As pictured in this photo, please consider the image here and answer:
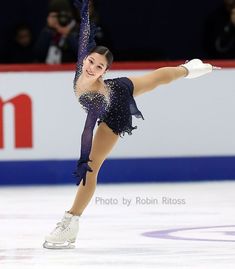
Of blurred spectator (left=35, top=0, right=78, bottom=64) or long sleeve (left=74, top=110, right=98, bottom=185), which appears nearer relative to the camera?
long sleeve (left=74, top=110, right=98, bottom=185)

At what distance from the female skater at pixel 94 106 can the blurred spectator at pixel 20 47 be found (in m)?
4.62

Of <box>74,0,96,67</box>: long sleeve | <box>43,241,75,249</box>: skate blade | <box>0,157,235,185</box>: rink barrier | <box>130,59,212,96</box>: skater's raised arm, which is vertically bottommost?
<box>43,241,75,249</box>: skate blade

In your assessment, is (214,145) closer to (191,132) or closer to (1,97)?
(191,132)

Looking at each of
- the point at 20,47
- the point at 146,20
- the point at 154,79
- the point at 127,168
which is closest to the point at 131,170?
the point at 127,168

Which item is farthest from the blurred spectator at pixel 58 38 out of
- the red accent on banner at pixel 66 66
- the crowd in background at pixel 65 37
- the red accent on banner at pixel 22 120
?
the red accent on banner at pixel 22 120

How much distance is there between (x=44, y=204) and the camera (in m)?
7.78

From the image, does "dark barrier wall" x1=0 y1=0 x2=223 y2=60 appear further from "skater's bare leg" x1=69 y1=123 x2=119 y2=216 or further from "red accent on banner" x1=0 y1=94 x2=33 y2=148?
"skater's bare leg" x1=69 y1=123 x2=119 y2=216

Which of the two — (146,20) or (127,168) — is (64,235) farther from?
(146,20)

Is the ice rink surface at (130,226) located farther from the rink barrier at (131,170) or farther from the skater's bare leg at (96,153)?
the skater's bare leg at (96,153)

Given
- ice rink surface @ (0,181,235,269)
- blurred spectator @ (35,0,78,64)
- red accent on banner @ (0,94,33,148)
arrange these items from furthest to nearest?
1. blurred spectator @ (35,0,78,64)
2. red accent on banner @ (0,94,33,148)
3. ice rink surface @ (0,181,235,269)

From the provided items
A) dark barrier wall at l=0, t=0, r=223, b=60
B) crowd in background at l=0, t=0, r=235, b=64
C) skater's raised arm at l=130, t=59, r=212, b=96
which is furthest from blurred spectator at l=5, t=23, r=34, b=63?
skater's raised arm at l=130, t=59, r=212, b=96

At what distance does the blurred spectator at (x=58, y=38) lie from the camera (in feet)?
31.6

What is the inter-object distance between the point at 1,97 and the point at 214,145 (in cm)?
193

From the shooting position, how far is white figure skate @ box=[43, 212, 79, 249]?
5512 millimetres
